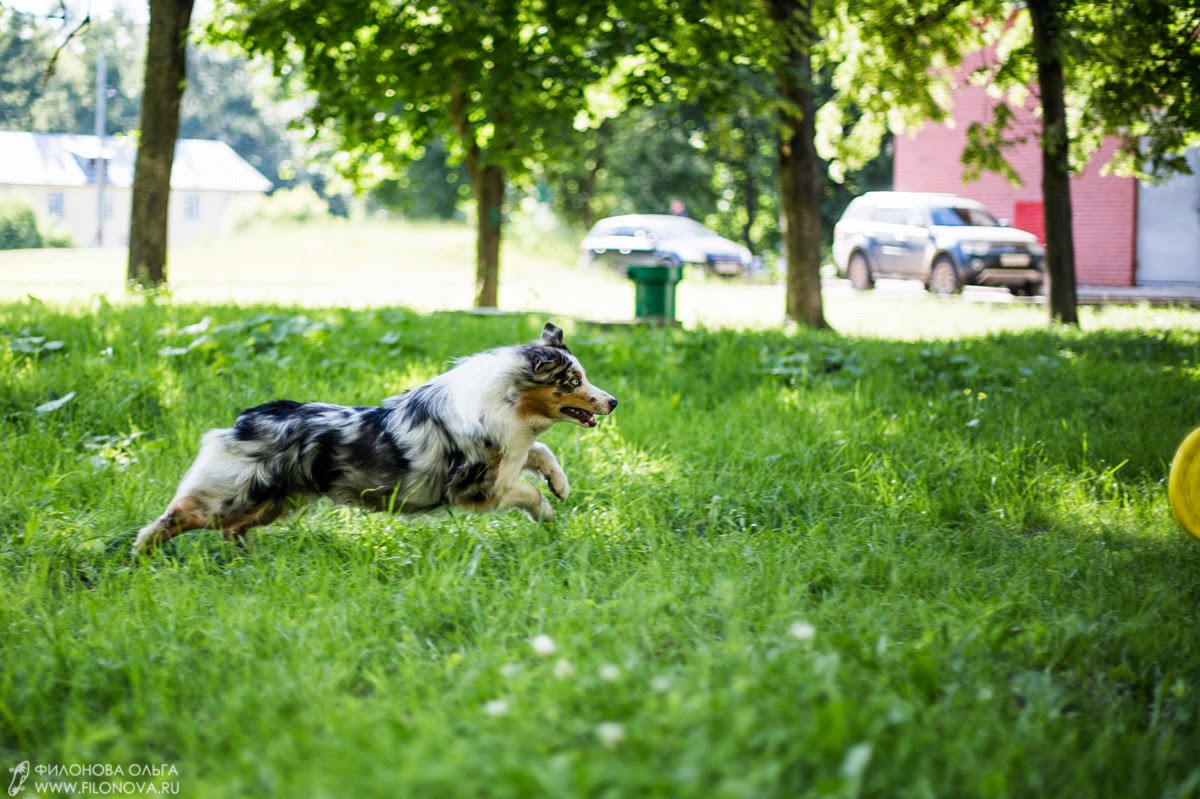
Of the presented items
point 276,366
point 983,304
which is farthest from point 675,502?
point 983,304

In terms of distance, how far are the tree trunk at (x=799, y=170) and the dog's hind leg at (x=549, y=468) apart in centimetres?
801

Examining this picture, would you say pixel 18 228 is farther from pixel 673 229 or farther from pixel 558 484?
pixel 673 229

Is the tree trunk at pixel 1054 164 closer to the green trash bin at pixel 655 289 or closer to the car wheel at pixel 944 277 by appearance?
the green trash bin at pixel 655 289

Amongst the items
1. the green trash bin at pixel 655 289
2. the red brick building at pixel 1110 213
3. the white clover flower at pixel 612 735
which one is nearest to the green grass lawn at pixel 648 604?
the white clover flower at pixel 612 735

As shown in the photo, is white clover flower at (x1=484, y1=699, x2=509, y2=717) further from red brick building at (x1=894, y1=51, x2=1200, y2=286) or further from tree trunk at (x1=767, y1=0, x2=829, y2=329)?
red brick building at (x1=894, y1=51, x2=1200, y2=286)

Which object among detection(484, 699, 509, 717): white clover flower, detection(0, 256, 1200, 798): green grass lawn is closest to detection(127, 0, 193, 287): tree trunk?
detection(0, 256, 1200, 798): green grass lawn

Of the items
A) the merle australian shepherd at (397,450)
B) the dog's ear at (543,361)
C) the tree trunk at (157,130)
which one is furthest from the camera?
the tree trunk at (157,130)

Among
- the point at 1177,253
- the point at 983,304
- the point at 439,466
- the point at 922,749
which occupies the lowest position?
the point at 922,749

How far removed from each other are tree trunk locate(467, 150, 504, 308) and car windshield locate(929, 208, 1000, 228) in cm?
1205

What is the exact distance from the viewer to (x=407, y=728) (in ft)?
8.98

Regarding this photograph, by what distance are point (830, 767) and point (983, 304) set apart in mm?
18685

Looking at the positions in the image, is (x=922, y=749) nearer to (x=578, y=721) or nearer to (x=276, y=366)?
(x=578, y=721)

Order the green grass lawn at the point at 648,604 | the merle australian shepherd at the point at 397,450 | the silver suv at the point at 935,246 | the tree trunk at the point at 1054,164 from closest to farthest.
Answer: the green grass lawn at the point at 648,604 → the merle australian shepherd at the point at 397,450 → the tree trunk at the point at 1054,164 → the silver suv at the point at 935,246

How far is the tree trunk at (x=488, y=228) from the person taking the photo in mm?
14969
